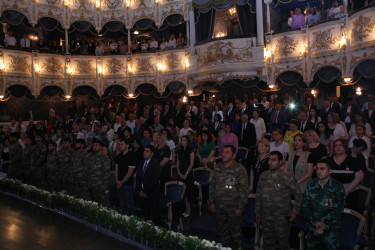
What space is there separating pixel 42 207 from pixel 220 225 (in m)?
4.01

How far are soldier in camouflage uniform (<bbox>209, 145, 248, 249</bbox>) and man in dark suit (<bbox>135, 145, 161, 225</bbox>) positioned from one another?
1.15 m

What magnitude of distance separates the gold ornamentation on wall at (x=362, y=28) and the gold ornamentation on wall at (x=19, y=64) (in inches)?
573

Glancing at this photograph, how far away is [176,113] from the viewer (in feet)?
39.9

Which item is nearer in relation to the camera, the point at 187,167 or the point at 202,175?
the point at 187,167

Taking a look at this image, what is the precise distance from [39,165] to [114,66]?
10.0 m

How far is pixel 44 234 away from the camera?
550cm

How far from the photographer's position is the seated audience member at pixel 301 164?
5.12m

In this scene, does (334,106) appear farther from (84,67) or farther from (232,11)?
(84,67)

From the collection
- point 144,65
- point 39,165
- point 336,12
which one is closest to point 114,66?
point 144,65

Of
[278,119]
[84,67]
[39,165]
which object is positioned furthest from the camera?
[84,67]

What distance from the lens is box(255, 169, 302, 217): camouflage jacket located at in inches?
169

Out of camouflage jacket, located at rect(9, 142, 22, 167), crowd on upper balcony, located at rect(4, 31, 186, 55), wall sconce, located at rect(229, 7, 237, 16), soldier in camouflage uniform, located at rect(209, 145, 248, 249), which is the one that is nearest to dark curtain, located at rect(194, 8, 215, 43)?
wall sconce, located at rect(229, 7, 237, 16)

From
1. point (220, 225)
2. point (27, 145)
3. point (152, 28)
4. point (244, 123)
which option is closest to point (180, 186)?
point (220, 225)

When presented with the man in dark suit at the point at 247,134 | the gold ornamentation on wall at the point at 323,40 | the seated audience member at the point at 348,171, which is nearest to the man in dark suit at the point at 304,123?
the man in dark suit at the point at 247,134
